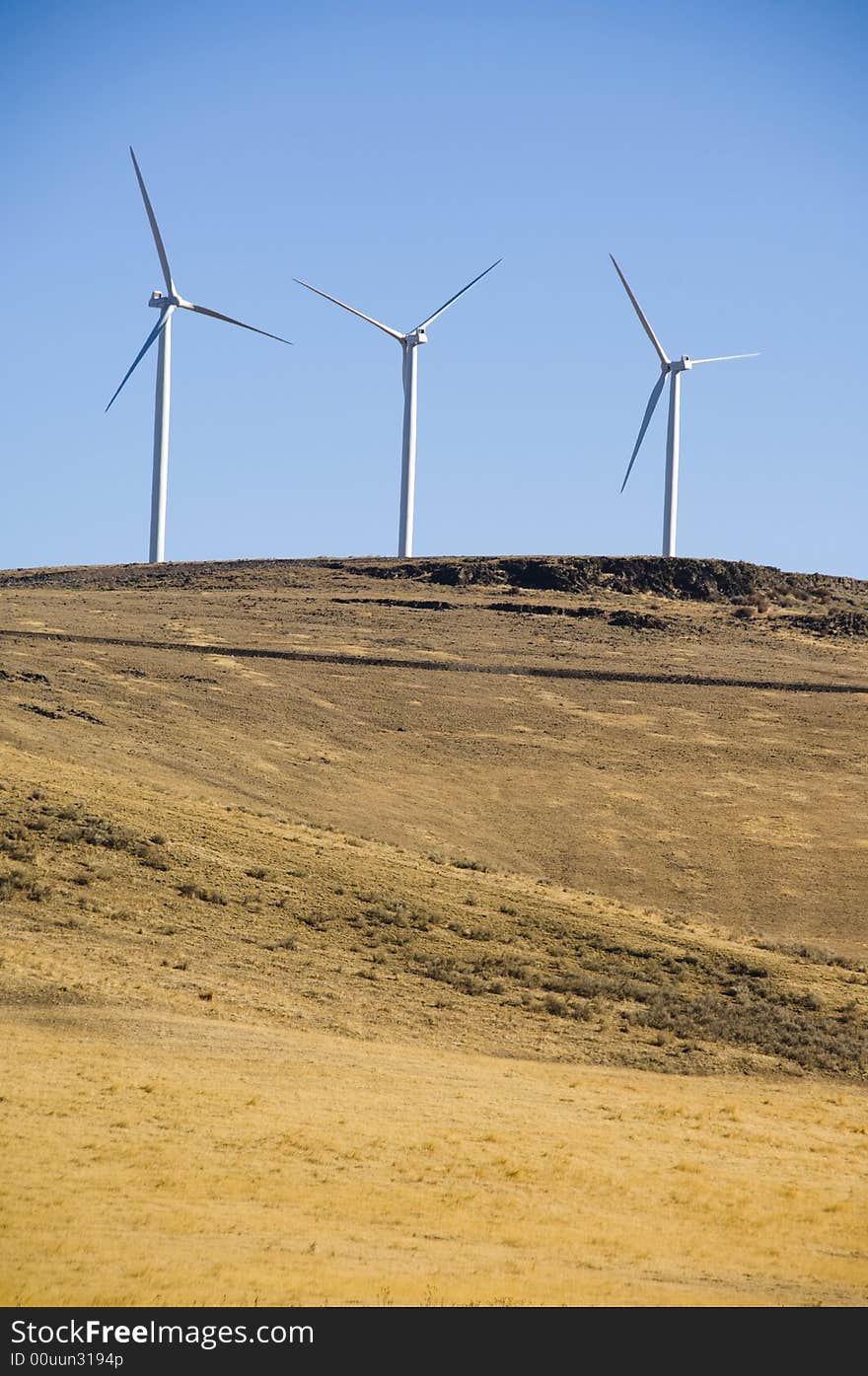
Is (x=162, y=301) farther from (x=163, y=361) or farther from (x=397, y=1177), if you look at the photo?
(x=397, y=1177)

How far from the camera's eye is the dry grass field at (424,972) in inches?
658

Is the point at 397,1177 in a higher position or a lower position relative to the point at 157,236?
lower

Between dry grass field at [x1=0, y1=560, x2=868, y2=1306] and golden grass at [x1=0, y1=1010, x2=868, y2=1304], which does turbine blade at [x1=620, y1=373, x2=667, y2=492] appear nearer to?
dry grass field at [x1=0, y1=560, x2=868, y2=1306]

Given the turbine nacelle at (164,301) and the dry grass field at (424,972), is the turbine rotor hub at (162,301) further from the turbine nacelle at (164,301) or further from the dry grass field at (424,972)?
the dry grass field at (424,972)

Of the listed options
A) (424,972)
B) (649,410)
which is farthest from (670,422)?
(424,972)

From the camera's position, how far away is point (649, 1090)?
26.8m

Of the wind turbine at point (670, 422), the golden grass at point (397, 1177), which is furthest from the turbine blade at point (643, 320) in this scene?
the golden grass at point (397, 1177)

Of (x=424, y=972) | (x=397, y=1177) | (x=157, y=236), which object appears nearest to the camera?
(x=397, y=1177)

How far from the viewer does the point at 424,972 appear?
32.5 metres

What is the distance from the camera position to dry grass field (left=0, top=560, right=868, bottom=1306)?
54.9 feet

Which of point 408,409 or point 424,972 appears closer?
point 424,972

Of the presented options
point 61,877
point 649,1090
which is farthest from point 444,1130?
point 61,877
